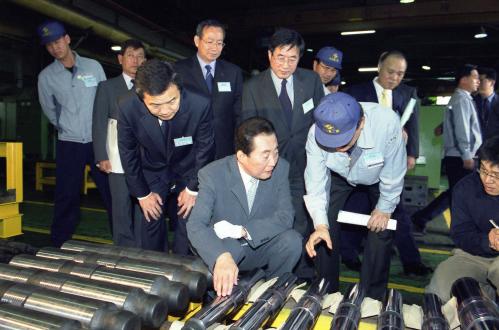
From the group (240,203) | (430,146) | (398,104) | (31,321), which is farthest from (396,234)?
(430,146)

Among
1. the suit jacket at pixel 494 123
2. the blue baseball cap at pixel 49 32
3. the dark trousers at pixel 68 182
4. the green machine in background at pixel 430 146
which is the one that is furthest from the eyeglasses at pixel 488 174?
the green machine in background at pixel 430 146

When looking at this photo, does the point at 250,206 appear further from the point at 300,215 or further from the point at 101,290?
the point at 101,290

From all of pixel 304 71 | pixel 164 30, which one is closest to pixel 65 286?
pixel 304 71

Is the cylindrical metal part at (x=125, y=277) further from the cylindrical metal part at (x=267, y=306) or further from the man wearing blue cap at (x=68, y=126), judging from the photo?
the man wearing blue cap at (x=68, y=126)

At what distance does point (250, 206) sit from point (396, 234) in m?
1.64

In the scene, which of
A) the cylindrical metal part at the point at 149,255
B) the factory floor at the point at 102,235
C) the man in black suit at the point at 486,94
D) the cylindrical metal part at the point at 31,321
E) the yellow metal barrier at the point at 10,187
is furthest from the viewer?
the man in black suit at the point at 486,94

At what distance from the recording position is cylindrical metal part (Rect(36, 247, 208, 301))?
1.84 m

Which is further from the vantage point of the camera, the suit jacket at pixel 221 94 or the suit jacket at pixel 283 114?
the suit jacket at pixel 221 94

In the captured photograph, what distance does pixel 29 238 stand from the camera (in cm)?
448

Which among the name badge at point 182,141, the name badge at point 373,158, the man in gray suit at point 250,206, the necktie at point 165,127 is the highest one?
the necktie at point 165,127

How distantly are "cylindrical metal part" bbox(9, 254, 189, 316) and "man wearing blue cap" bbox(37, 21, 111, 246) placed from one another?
5.24 feet

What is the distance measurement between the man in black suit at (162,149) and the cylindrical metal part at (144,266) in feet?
2.09

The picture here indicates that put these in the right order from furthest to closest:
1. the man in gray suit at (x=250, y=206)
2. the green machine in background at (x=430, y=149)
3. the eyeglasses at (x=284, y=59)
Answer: the green machine in background at (x=430, y=149) < the eyeglasses at (x=284, y=59) < the man in gray suit at (x=250, y=206)

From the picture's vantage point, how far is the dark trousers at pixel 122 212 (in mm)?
3072
